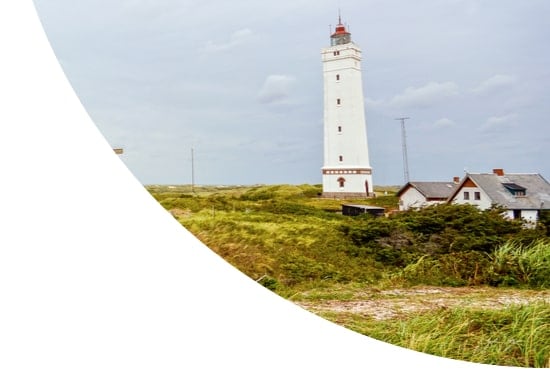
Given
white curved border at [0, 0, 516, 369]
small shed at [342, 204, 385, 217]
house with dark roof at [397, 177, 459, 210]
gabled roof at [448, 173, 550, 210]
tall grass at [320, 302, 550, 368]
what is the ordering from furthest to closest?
1. small shed at [342, 204, 385, 217]
2. house with dark roof at [397, 177, 459, 210]
3. gabled roof at [448, 173, 550, 210]
4. tall grass at [320, 302, 550, 368]
5. white curved border at [0, 0, 516, 369]

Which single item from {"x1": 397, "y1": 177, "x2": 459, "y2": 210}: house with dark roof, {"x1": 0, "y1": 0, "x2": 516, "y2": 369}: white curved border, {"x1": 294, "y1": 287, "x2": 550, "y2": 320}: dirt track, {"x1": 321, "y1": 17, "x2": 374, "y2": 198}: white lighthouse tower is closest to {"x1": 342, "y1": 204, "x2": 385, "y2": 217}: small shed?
{"x1": 397, "y1": 177, "x2": 459, "y2": 210}: house with dark roof

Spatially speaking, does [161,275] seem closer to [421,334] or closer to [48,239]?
[48,239]

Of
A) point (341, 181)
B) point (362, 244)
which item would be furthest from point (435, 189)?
point (341, 181)

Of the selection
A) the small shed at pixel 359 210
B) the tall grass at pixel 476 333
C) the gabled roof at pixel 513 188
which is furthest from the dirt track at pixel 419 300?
the small shed at pixel 359 210

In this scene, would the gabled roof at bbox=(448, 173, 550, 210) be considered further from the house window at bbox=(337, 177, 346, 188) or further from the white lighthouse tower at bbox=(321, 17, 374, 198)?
the house window at bbox=(337, 177, 346, 188)

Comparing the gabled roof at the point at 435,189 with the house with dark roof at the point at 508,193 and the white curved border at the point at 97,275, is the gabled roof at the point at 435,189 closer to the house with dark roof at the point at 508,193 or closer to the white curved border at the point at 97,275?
the house with dark roof at the point at 508,193

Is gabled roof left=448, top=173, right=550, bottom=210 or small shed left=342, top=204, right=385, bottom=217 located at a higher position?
gabled roof left=448, top=173, right=550, bottom=210
